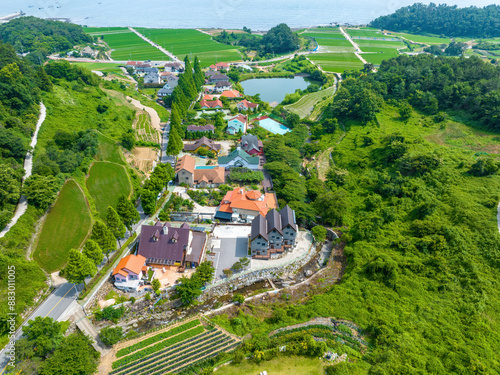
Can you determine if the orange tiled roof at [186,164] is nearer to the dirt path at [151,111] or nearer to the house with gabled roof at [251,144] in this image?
the house with gabled roof at [251,144]

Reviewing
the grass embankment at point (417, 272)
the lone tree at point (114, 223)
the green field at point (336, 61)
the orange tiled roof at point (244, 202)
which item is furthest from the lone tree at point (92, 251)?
the green field at point (336, 61)

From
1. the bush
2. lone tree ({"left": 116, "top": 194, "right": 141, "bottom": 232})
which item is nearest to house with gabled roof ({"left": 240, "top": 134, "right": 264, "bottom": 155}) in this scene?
lone tree ({"left": 116, "top": 194, "right": 141, "bottom": 232})

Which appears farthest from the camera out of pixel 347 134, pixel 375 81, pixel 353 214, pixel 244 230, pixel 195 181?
pixel 375 81

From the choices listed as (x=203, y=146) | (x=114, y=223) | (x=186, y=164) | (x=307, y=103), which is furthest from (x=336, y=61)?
(x=114, y=223)

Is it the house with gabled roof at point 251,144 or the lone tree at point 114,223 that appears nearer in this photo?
the lone tree at point 114,223

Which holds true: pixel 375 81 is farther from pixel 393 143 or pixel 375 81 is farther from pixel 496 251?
pixel 496 251

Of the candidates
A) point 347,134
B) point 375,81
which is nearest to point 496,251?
point 347,134

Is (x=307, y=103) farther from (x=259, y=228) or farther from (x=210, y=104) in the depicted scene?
(x=259, y=228)

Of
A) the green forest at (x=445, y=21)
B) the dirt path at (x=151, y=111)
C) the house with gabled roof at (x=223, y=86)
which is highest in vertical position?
the green forest at (x=445, y=21)
